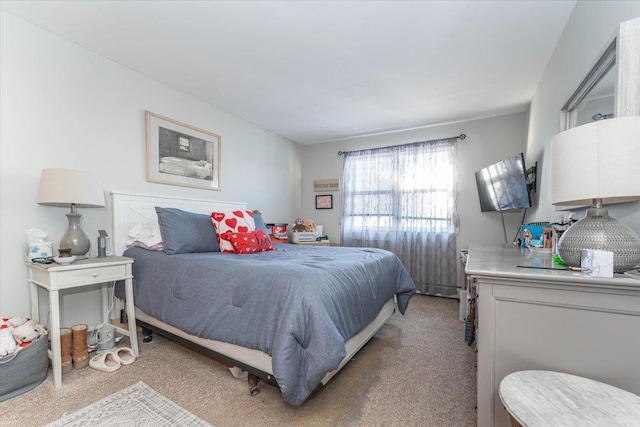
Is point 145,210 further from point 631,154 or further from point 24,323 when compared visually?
point 631,154

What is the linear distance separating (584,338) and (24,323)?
286cm

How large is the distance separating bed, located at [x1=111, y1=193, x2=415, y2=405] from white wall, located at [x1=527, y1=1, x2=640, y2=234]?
122cm

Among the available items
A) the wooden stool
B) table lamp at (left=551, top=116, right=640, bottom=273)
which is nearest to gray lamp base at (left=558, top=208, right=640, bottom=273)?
table lamp at (left=551, top=116, right=640, bottom=273)

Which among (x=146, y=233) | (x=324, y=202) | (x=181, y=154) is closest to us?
(x=146, y=233)

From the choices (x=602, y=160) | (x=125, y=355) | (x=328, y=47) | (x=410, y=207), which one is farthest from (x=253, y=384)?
(x=410, y=207)

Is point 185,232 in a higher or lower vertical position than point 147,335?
higher

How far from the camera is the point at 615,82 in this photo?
1198 mm

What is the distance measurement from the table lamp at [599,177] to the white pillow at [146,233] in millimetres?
2679

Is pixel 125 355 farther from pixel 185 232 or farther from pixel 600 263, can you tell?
pixel 600 263

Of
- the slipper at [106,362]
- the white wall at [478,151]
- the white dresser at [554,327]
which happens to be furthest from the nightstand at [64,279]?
the white wall at [478,151]

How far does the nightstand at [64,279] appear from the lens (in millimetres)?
1681

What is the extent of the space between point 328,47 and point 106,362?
2842mm

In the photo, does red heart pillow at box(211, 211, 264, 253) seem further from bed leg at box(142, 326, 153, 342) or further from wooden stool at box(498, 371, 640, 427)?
wooden stool at box(498, 371, 640, 427)

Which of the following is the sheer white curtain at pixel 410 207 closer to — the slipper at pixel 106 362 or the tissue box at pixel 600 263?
the tissue box at pixel 600 263
